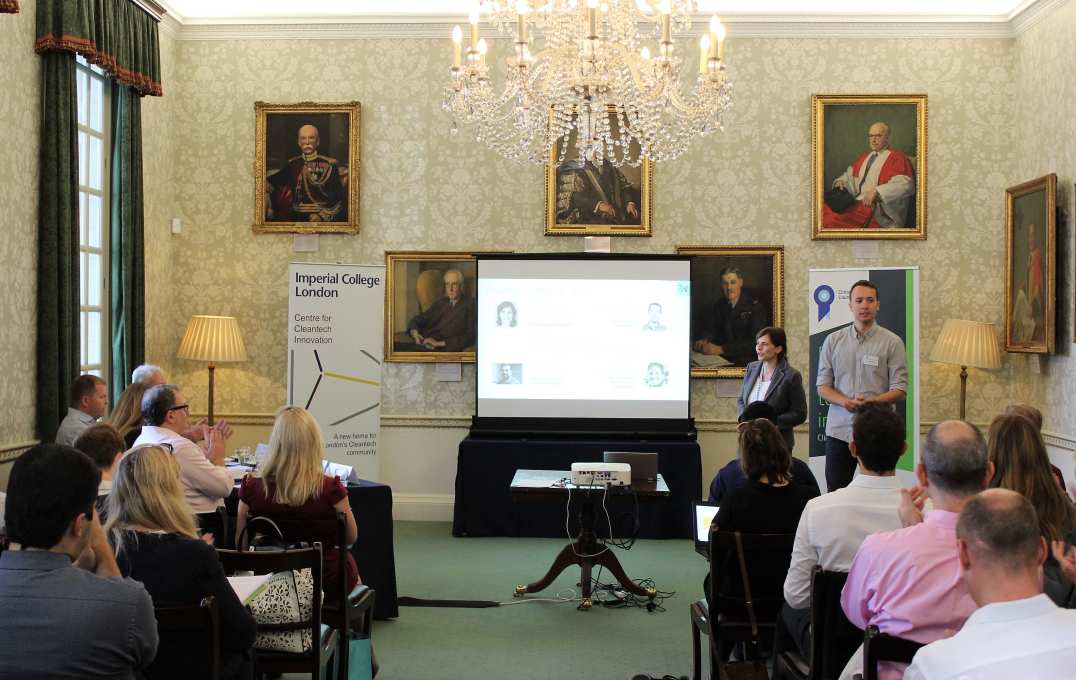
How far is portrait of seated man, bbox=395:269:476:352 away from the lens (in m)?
8.87

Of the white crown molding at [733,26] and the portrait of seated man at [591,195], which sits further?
the portrait of seated man at [591,195]

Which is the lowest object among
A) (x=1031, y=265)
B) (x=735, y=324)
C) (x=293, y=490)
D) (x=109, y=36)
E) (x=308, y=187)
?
(x=293, y=490)

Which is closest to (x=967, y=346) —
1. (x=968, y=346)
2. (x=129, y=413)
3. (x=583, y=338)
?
(x=968, y=346)

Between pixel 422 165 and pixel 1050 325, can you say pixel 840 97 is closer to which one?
pixel 1050 325

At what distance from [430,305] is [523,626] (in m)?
3.83

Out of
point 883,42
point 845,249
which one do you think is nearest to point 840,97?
point 883,42

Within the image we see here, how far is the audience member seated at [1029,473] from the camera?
138 inches

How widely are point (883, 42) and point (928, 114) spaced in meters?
0.73

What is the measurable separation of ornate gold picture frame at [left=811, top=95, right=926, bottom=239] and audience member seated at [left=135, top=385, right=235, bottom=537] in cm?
566

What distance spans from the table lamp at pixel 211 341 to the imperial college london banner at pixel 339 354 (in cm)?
58

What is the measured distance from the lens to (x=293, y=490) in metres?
4.25

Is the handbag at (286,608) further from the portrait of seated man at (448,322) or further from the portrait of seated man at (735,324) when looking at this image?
the portrait of seated man at (735,324)

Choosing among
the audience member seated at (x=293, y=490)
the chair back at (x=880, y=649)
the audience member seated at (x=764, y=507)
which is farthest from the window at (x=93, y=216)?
the chair back at (x=880, y=649)

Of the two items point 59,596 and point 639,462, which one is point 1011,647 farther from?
point 639,462
